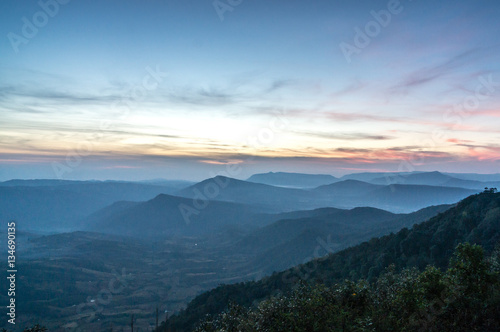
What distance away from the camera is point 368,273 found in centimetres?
7081

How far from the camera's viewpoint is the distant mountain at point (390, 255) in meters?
67.6

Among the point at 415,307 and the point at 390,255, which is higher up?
the point at 415,307

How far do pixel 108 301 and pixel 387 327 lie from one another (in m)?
196

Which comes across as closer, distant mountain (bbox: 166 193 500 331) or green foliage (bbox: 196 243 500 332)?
green foliage (bbox: 196 243 500 332)

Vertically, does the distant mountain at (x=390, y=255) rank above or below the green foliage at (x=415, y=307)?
below

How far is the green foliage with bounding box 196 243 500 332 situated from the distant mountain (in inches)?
1640

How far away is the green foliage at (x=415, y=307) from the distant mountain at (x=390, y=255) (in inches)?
1640

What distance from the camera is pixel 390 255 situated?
75562 mm

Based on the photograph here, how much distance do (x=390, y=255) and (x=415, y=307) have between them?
60610 mm

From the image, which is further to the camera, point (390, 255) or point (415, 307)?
point (390, 255)

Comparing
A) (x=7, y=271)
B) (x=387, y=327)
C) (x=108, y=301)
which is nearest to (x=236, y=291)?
(x=387, y=327)

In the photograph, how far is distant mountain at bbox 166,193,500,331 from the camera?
222ft

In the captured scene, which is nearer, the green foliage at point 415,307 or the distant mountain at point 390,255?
the green foliage at point 415,307

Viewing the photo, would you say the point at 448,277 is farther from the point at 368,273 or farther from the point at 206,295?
the point at 206,295
